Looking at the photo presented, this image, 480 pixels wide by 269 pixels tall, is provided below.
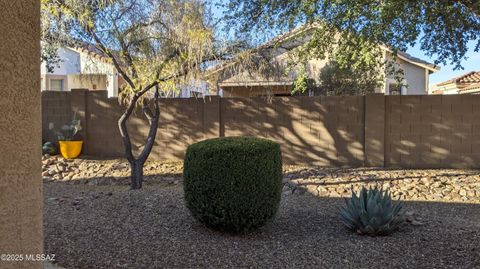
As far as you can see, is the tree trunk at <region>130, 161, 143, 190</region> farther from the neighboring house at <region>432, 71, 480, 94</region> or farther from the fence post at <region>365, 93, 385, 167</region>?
the neighboring house at <region>432, 71, 480, 94</region>

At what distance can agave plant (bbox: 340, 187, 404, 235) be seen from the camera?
5.05 m

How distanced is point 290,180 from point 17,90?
7.42 meters

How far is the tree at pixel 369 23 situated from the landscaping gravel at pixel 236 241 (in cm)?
373

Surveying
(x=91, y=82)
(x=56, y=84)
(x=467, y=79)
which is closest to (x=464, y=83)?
(x=467, y=79)

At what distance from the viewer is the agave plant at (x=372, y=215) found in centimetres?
505

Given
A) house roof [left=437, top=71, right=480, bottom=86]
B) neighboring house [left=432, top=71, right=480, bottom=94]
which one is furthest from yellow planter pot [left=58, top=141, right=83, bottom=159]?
house roof [left=437, top=71, right=480, bottom=86]

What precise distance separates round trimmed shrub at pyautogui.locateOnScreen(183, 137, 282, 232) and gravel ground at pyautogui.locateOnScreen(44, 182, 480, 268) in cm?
27

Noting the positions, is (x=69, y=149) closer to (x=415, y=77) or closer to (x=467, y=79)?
(x=415, y=77)

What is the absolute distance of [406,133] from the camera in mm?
10414

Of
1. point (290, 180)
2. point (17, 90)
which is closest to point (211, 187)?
point (17, 90)

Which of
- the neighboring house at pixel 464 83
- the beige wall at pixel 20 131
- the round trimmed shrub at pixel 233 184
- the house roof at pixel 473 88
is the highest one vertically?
the neighboring house at pixel 464 83

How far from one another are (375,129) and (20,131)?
30.5 ft

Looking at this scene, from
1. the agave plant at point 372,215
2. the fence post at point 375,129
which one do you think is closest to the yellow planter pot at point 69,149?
the fence post at point 375,129

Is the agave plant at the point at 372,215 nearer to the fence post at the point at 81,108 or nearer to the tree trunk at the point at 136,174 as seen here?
the tree trunk at the point at 136,174
